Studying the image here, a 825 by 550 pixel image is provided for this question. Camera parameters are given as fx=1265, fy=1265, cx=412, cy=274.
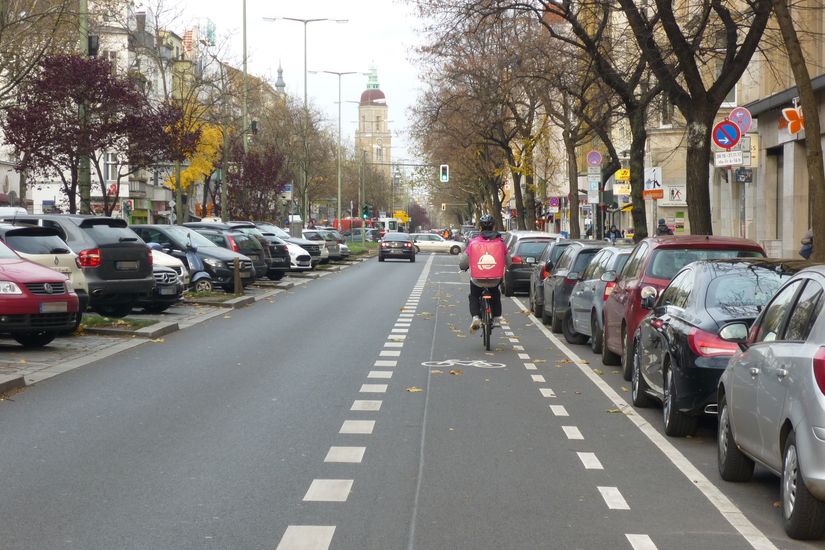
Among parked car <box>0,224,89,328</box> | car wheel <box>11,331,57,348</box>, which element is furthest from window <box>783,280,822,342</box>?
parked car <box>0,224,89,328</box>

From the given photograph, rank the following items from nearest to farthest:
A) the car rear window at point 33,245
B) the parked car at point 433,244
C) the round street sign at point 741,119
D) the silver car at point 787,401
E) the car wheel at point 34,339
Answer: the silver car at point 787,401 → the car wheel at point 34,339 → the car rear window at point 33,245 → the round street sign at point 741,119 → the parked car at point 433,244

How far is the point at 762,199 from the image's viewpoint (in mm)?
37906

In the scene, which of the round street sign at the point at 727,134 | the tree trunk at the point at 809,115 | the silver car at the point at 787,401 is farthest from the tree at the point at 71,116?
the silver car at the point at 787,401

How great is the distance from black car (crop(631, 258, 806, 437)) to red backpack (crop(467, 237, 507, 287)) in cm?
678

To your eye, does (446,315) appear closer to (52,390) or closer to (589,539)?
(52,390)

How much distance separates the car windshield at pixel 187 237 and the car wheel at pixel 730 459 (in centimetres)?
2174

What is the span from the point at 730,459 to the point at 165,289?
1647 cm

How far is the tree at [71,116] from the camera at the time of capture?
29.5 metres

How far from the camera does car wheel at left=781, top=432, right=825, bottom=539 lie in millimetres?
6578

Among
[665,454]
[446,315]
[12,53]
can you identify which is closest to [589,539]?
[665,454]

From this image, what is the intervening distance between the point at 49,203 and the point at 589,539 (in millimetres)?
78229

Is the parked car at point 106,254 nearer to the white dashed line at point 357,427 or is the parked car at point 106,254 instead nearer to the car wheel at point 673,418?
the white dashed line at point 357,427

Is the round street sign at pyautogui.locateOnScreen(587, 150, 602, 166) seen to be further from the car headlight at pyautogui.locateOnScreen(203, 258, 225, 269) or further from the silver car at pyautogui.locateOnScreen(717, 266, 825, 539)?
the silver car at pyautogui.locateOnScreen(717, 266, 825, 539)

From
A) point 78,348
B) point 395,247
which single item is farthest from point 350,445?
point 395,247
